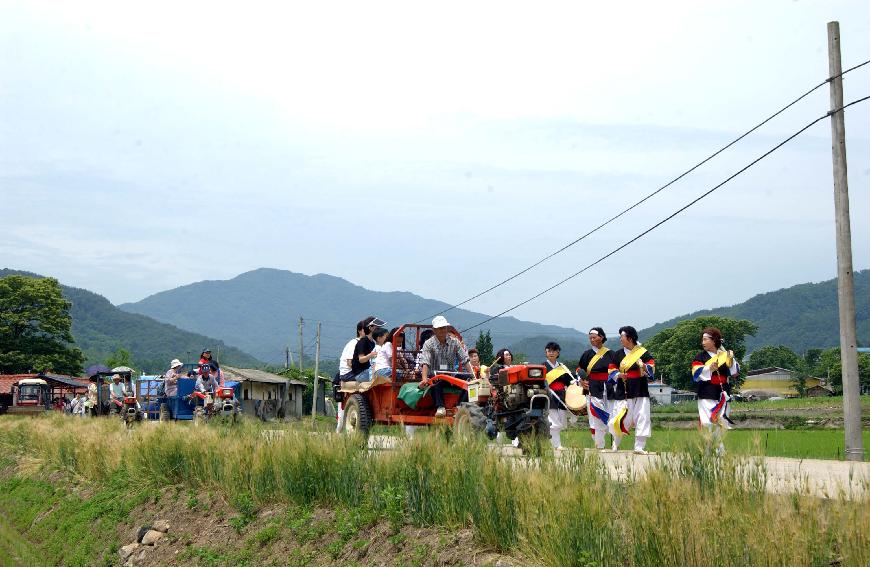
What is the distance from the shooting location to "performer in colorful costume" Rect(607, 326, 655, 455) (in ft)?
51.5

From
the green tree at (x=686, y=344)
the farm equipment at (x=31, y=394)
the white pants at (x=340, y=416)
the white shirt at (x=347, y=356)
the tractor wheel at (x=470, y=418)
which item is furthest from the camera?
the green tree at (x=686, y=344)

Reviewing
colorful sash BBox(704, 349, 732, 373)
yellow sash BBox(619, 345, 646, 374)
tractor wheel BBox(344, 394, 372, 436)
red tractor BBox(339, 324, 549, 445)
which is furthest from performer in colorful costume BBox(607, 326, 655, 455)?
tractor wheel BBox(344, 394, 372, 436)

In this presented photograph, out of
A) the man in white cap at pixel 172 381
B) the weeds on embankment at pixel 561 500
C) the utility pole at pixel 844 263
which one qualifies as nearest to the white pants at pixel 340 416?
the weeds on embankment at pixel 561 500

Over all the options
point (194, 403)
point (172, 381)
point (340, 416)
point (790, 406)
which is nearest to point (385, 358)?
point (340, 416)

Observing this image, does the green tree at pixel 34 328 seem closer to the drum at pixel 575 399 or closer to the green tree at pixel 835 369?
the drum at pixel 575 399

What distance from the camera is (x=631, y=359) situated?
15.8m

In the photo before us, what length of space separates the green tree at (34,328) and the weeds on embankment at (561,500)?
7776cm

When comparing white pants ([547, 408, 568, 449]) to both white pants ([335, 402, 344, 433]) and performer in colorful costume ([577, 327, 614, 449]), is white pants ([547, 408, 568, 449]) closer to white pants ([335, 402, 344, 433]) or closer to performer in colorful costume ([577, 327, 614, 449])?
performer in colorful costume ([577, 327, 614, 449])

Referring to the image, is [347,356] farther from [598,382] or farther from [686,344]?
[686,344]

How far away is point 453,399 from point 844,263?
24.2 feet

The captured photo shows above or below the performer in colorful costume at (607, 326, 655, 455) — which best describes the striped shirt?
above

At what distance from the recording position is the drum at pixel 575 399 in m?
16.8

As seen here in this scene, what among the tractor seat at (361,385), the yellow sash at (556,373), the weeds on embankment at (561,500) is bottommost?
the weeds on embankment at (561,500)

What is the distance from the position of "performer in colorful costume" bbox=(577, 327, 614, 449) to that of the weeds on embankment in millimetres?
5087
